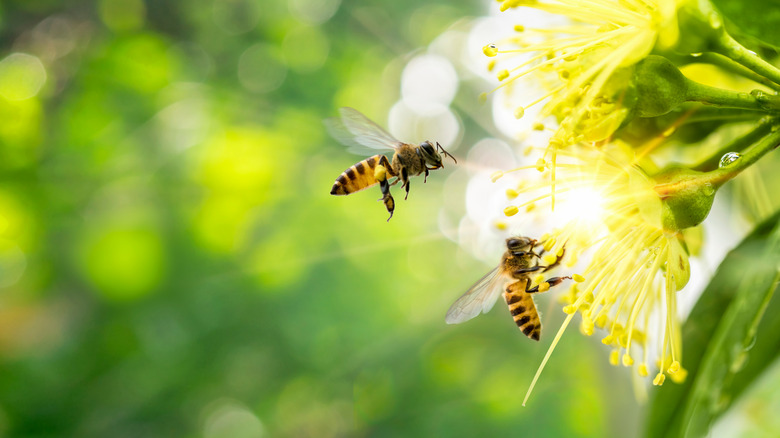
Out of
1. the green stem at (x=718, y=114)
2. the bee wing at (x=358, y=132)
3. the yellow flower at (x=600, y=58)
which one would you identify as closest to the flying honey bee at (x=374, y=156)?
the bee wing at (x=358, y=132)

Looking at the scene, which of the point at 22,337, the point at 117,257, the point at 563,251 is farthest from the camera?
the point at 22,337

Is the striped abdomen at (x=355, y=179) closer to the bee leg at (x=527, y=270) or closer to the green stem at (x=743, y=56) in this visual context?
the bee leg at (x=527, y=270)

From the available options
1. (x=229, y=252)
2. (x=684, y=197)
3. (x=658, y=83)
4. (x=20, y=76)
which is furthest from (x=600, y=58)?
(x=20, y=76)

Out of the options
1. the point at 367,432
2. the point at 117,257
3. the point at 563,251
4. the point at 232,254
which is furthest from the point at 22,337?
the point at 563,251

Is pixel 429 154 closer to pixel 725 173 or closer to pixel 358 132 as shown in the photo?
pixel 358 132

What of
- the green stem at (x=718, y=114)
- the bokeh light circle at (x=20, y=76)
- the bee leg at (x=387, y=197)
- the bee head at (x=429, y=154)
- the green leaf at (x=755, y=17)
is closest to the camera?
the green leaf at (x=755, y=17)

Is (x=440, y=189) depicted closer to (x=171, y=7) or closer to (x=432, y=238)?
(x=432, y=238)

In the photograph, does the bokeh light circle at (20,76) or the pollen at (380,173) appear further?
the bokeh light circle at (20,76)

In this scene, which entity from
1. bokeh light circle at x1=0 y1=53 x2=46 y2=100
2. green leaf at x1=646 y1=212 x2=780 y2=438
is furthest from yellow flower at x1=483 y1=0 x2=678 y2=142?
bokeh light circle at x1=0 y1=53 x2=46 y2=100
